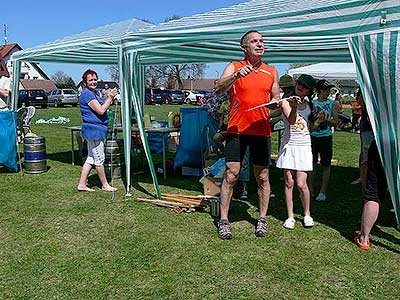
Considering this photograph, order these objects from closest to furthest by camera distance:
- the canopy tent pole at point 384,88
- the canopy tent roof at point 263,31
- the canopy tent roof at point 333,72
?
the canopy tent pole at point 384,88 → the canopy tent roof at point 263,31 → the canopy tent roof at point 333,72

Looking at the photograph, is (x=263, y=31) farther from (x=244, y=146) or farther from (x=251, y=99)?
(x=244, y=146)

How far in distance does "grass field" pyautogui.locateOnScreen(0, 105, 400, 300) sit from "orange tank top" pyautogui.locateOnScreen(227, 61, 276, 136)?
0.99 metres

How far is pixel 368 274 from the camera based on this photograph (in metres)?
3.09

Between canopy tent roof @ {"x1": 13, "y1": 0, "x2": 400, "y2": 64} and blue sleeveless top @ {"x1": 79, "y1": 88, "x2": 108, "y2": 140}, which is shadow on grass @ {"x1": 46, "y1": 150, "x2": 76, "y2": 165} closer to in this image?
canopy tent roof @ {"x1": 13, "y1": 0, "x2": 400, "y2": 64}

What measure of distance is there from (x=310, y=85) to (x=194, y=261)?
1.83m

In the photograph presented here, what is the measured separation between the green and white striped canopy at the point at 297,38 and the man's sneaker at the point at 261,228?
1.12 m

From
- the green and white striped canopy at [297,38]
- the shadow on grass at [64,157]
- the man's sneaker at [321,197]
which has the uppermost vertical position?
the green and white striped canopy at [297,38]

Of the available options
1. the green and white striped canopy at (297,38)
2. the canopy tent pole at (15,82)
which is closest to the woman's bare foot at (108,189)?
the green and white striped canopy at (297,38)

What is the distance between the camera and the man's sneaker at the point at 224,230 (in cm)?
376

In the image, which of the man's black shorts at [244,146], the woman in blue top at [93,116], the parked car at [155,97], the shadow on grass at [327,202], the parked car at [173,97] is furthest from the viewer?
the parked car at [173,97]

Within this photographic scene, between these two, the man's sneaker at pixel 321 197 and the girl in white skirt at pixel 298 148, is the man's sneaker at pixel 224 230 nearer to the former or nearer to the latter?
the girl in white skirt at pixel 298 148

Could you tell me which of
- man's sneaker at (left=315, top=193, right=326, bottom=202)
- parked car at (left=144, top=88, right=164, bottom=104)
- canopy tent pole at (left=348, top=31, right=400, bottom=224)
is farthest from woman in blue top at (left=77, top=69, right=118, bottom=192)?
parked car at (left=144, top=88, right=164, bottom=104)

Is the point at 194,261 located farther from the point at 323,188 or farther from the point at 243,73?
the point at 323,188

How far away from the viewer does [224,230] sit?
379 centimetres
